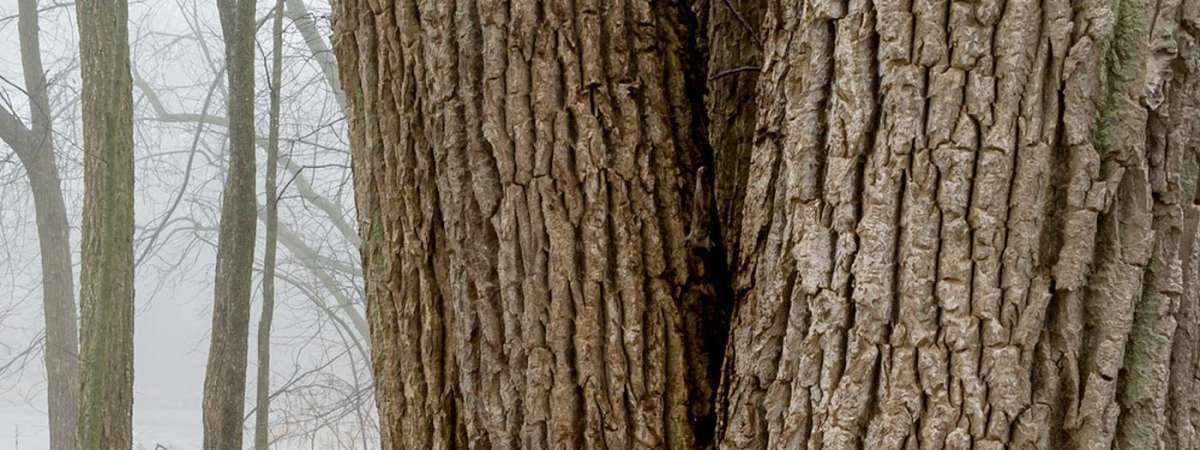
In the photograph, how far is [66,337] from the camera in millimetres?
8398

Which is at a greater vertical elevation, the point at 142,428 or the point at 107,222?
the point at 107,222

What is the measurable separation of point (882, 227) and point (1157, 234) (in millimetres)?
307

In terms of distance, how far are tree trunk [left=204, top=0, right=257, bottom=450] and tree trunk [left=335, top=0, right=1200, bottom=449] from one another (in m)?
3.32

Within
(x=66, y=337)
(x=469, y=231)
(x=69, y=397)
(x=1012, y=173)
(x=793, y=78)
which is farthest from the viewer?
(x=66, y=337)

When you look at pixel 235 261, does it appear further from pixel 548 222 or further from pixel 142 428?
pixel 142 428

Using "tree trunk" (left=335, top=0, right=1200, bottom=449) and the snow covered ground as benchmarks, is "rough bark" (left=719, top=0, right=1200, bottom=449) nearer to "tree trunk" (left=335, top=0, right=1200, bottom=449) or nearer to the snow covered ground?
"tree trunk" (left=335, top=0, right=1200, bottom=449)

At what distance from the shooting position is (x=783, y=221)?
1.26 metres

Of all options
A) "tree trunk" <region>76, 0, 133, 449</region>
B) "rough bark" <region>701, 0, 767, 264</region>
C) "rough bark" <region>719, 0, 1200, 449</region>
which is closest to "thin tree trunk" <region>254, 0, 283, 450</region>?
"tree trunk" <region>76, 0, 133, 449</region>

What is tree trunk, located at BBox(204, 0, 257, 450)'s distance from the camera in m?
4.64

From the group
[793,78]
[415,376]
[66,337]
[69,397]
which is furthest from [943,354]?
[66,337]

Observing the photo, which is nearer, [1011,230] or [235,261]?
[1011,230]

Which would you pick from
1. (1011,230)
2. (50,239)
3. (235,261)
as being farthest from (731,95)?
(50,239)

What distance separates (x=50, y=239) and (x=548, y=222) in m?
8.25

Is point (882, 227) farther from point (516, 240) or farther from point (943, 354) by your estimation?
point (516, 240)
